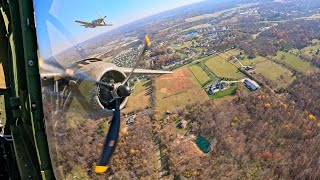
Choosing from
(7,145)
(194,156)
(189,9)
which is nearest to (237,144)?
(194,156)

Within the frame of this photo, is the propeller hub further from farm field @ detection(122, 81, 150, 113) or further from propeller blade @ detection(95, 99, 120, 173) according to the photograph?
farm field @ detection(122, 81, 150, 113)

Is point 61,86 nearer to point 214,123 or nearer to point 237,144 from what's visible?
point 214,123

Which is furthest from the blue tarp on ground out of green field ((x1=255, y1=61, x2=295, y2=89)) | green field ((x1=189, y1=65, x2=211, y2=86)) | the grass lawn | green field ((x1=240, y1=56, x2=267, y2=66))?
green field ((x1=189, y1=65, x2=211, y2=86))

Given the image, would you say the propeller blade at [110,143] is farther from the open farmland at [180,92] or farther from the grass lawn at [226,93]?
the grass lawn at [226,93]

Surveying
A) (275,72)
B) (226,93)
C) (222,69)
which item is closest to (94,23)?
(222,69)

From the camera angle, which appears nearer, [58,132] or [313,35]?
[58,132]

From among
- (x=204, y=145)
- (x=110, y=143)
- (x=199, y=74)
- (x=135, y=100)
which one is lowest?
(x=204, y=145)

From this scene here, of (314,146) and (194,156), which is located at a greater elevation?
(194,156)

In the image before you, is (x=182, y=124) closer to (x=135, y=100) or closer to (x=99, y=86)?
(x=135, y=100)
